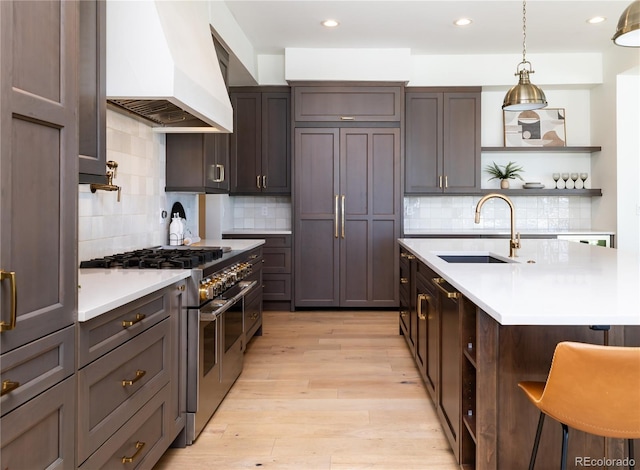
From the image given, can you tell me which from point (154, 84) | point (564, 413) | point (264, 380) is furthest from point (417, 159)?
point (564, 413)

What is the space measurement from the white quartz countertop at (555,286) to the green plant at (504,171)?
8.88 feet

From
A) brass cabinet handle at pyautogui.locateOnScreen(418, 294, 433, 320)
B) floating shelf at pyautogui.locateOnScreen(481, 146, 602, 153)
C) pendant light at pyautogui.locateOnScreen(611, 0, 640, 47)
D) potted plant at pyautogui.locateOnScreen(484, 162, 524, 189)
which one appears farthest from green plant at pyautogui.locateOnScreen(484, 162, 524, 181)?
pendant light at pyautogui.locateOnScreen(611, 0, 640, 47)

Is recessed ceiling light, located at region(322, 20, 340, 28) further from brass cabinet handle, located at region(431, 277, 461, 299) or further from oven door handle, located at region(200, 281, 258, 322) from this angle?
brass cabinet handle, located at region(431, 277, 461, 299)

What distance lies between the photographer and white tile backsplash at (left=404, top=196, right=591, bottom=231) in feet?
18.9

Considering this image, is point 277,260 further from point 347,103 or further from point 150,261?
point 150,261

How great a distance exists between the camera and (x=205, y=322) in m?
2.38

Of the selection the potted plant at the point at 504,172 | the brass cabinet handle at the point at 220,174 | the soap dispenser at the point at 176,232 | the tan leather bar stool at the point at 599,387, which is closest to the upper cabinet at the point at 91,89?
the soap dispenser at the point at 176,232

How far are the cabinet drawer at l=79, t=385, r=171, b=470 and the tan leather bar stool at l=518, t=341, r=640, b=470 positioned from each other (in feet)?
4.54

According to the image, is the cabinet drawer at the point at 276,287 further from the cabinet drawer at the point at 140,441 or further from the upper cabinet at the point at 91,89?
the upper cabinet at the point at 91,89

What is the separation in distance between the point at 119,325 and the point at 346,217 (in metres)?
3.83

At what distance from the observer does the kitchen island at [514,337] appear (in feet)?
4.70

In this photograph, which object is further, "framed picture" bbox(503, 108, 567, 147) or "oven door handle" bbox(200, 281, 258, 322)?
"framed picture" bbox(503, 108, 567, 147)

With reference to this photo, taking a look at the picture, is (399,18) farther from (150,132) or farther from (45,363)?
(45,363)

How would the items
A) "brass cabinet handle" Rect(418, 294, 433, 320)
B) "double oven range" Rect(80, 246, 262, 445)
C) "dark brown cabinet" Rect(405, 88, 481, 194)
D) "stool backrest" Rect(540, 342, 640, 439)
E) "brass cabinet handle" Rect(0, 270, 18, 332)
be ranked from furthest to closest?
"dark brown cabinet" Rect(405, 88, 481, 194)
"brass cabinet handle" Rect(418, 294, 433, 320)
"double oven range" Rect(80, 246, 262, 445)
"stool backrest" Rect(540, 342, 640, 439)
"brass cabinet handle" Rect(0, 270, 18, 332)
